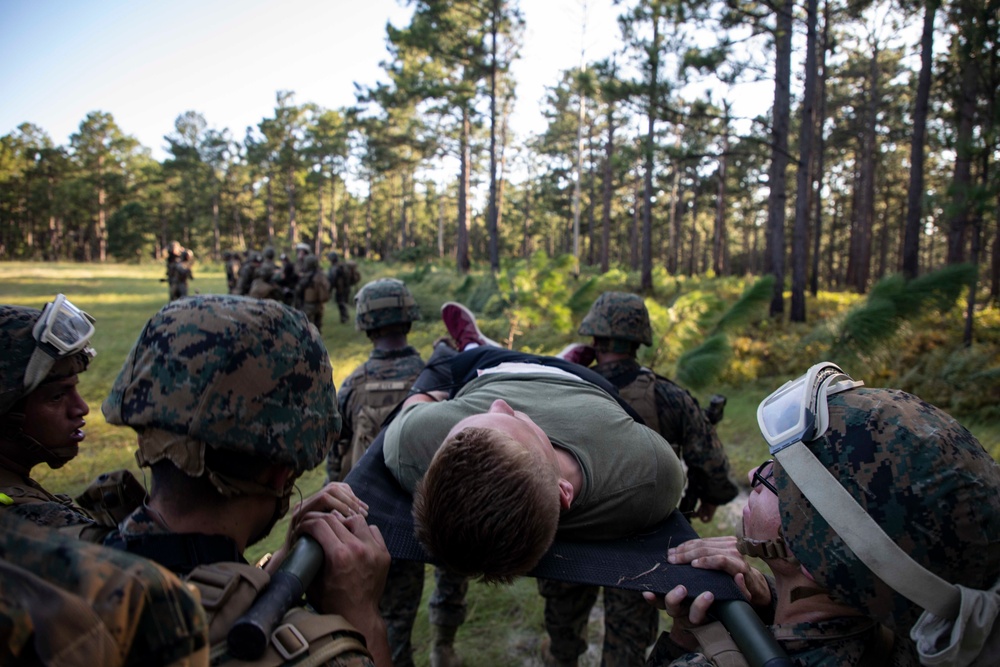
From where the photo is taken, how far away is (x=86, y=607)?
0.67 m

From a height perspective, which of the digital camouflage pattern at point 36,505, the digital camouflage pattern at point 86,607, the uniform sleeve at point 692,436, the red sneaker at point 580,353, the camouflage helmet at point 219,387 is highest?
the camouflage helmet at point 219,387

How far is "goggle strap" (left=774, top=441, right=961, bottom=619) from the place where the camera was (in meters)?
1.14

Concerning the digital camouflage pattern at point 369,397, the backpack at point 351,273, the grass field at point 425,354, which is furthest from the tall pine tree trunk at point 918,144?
the backpack at point 351,273

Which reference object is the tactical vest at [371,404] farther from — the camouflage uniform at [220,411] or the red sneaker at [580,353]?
the camouflage uniform at [220,411]

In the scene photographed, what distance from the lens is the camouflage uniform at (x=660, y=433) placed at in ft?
9.02

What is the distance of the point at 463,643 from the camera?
11.9ft

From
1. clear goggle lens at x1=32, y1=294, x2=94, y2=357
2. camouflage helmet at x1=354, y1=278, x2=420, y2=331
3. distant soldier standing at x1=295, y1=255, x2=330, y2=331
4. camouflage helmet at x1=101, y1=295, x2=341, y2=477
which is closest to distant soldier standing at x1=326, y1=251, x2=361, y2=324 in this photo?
distant soldier standing at x1=295, y1=255, x2=330, y2=331

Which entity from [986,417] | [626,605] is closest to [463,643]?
[626,605]

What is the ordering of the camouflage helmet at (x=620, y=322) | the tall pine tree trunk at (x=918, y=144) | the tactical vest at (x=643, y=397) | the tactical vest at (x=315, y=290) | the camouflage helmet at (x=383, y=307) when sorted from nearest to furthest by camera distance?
the tactical vest at (x=643, y=397) → the camouflage helmet at (x=620, y=322) → the camouflage helmet at (x=383, y=307) → the tall pine tree trunk at (x=918, y=144) → the tactical vest at (x=315, y=290)

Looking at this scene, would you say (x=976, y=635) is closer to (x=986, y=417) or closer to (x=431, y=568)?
(x=431, y=568)

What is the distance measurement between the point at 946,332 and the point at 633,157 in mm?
7386

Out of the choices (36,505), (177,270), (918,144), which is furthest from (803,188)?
(177,270)

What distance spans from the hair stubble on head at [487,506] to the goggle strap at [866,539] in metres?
0.67

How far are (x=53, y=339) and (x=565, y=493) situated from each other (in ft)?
6.12
